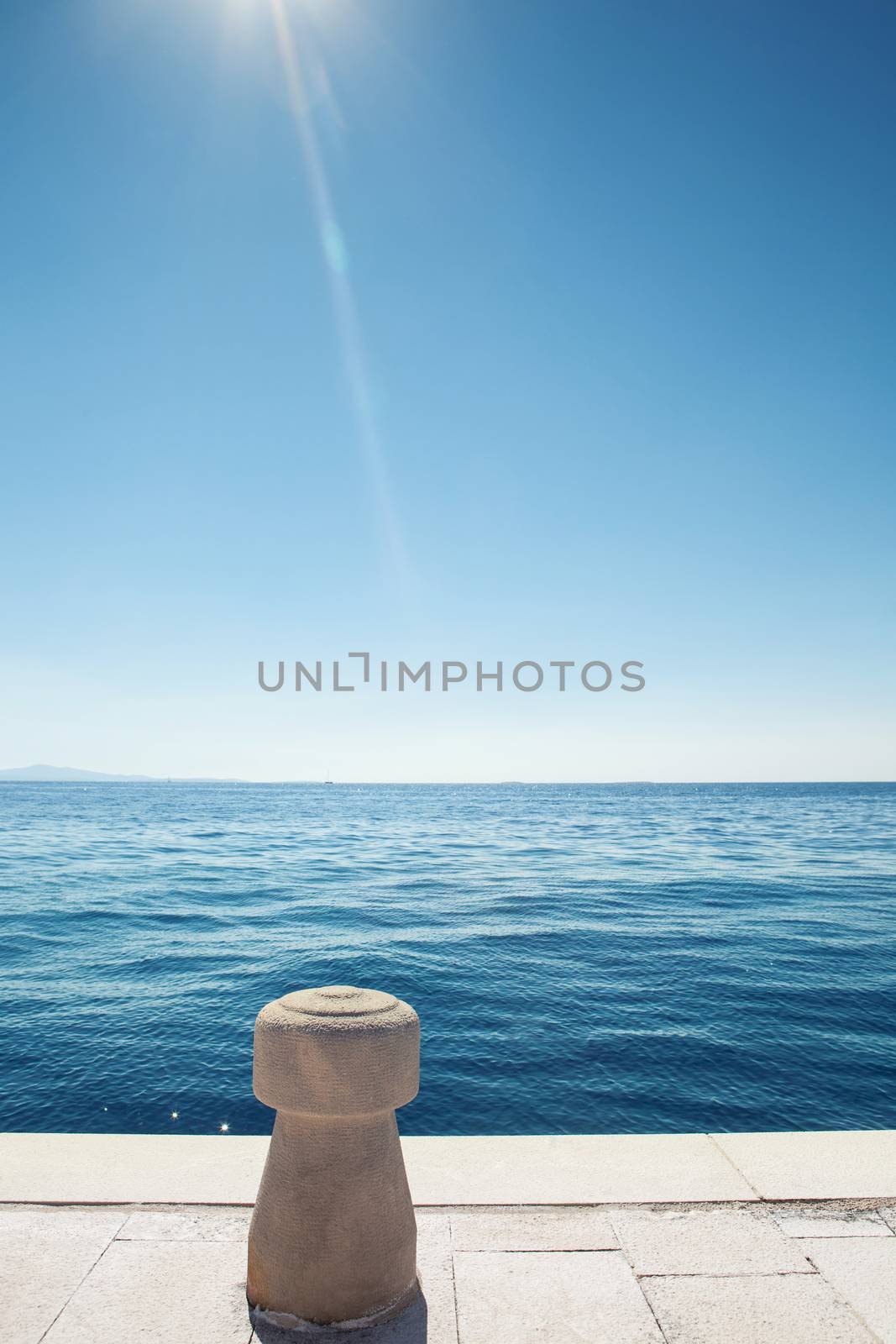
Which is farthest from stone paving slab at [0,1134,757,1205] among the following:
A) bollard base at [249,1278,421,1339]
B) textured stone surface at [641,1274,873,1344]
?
bollard base at [249,1278,421,1339]

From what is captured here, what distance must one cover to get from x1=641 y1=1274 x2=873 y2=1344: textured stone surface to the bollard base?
48.6 inches

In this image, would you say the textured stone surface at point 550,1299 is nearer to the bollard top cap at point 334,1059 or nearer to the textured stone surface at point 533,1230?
the textured stone surface at point 533,1230

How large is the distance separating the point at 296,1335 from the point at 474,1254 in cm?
100

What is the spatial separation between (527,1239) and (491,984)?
1051 cm

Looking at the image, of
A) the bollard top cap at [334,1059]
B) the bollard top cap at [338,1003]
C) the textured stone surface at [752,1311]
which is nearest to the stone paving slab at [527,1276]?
the textured stone surface at [752,1311]

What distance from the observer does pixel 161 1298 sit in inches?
139

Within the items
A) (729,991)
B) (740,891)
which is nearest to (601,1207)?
(729,991)

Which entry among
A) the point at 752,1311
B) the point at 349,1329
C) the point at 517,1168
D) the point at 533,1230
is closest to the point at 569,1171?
the point at 517,1168

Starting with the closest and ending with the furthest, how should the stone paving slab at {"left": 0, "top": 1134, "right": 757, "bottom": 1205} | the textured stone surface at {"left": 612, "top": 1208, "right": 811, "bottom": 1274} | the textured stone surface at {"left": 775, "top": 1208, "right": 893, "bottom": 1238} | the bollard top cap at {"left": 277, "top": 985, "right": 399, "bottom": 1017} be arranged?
the bollard top cap at {"left": 277, "top": 985, "right": 399, "bottom": 1017}
the textured stone surface at {"left": 612, "top": 1208, "right": 811, "bottom": 1274}
the textured stone surface at {"left": 775, "top": 1208, "right": 893, "bottom": 1238}
the stone paving slab at {"left": 0, "top": 1134, "right": 757, "bottom": 1205}

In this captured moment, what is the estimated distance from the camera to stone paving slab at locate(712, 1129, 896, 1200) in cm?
451

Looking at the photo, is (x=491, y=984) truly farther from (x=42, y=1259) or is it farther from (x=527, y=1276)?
(x=42, y=1259)

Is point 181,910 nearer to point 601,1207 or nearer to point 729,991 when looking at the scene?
point 729,991

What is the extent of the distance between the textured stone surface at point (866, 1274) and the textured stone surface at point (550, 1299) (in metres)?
0.99

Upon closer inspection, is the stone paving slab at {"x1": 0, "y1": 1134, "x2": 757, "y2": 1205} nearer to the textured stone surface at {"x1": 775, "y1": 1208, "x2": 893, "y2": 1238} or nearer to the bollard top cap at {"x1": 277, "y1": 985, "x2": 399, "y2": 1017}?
the textured stone surface at {"x1": 775, "y1": 1208, "x2": 893, "y2": 1238}
